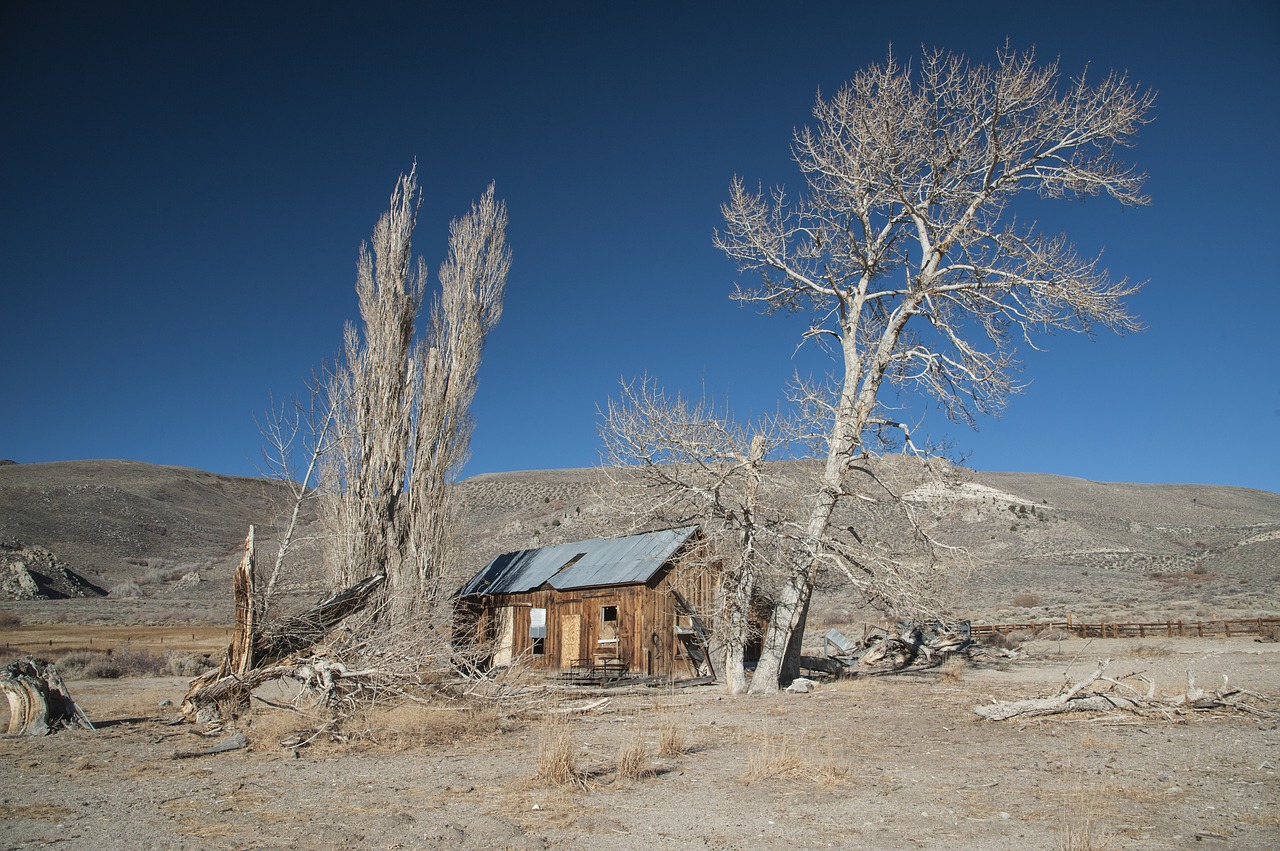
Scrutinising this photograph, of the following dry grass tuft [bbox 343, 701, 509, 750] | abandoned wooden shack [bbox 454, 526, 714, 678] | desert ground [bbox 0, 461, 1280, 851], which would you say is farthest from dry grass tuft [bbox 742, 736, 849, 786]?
abandoned wooden shack [bbox 454, 526, 714, 678]

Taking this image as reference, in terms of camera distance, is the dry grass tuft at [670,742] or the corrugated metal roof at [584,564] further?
the corrugated metal roof at [584,564]

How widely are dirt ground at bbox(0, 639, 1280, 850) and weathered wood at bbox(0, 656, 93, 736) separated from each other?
42cm

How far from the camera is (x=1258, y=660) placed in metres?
16.4

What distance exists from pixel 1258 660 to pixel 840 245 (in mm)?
12130

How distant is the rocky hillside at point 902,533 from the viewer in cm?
3225

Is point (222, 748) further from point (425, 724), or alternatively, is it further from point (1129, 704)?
point (1129, 704)

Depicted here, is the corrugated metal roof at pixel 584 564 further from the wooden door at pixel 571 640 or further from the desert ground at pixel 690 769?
the desert ground at pixel 690 769

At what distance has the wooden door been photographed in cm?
1855

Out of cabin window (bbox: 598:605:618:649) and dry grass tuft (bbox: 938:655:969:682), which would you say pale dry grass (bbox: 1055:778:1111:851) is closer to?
dry grass tuft (bbox: 938:655:969:682)

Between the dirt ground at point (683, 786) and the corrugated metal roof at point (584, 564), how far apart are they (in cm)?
753

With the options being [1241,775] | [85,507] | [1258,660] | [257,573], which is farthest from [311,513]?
[85,507]

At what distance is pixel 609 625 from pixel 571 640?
1077mm

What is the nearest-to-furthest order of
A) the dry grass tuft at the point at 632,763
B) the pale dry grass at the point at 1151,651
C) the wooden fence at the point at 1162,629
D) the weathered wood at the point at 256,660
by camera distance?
1. the dry grass tuft at the point at 632,763
2. the weathered wood at the point at 256,660
3. the pale dry grass at the point at 1151,651
4. the wooden fence at the point at 1162,629

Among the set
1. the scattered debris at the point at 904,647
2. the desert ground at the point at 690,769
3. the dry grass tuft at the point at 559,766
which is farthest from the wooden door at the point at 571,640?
the dry grass tuft at the point at 559,766
